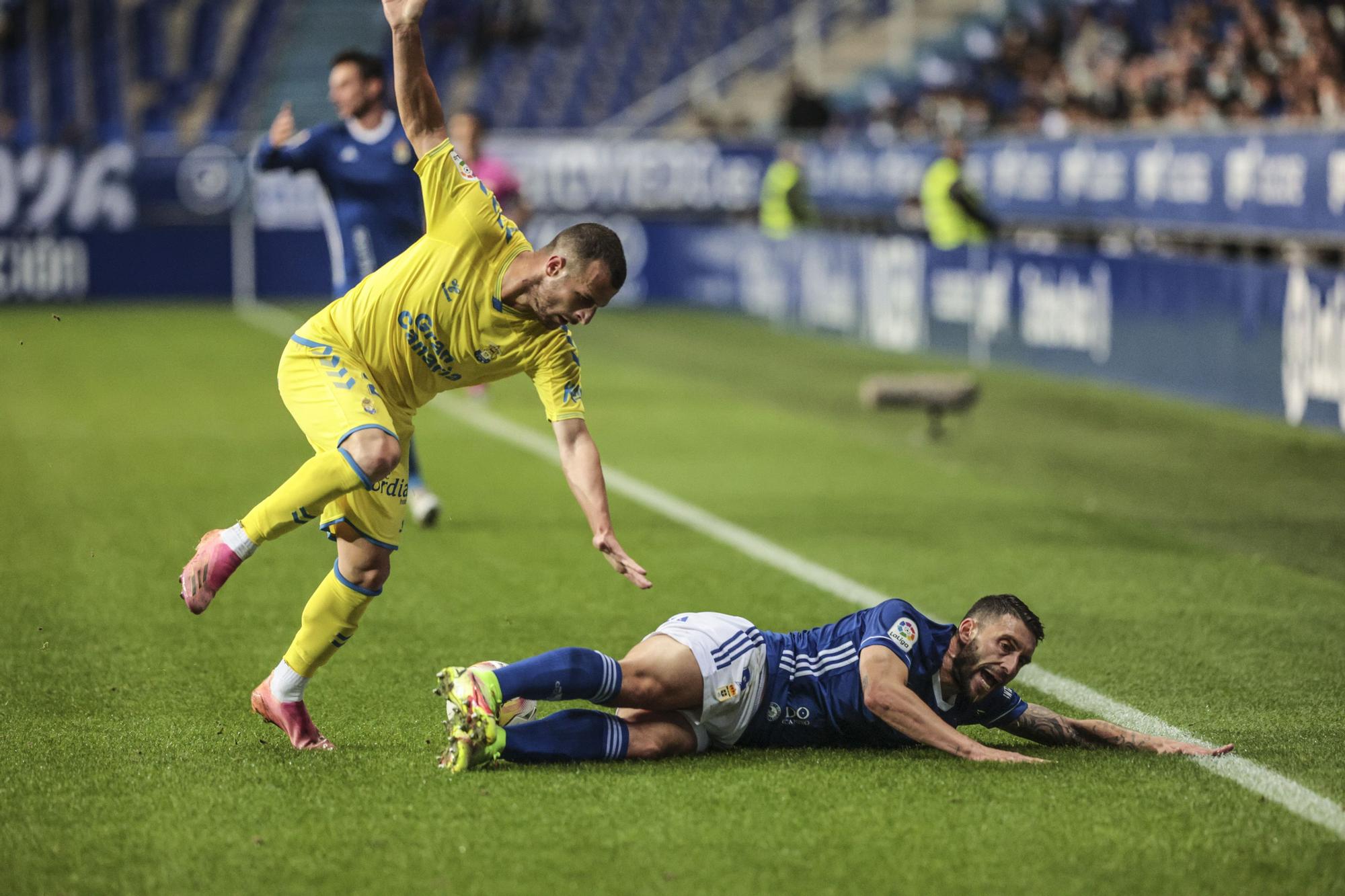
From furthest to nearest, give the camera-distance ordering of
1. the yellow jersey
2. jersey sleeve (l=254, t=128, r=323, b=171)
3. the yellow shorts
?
1. jersey sleeve (l=254, t=128, r=323, b=171)
2. the yellow jersey
3. the yellow shorts

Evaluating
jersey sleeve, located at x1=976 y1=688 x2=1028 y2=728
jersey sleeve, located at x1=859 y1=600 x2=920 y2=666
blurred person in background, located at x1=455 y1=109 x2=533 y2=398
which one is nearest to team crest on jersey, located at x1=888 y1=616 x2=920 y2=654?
jersey sleeve, located at x1=859 y1=600 x2=920 y2=666

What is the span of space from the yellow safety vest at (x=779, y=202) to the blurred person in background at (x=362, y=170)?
15204 millimetres

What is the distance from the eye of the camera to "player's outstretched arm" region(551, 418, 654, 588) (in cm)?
501

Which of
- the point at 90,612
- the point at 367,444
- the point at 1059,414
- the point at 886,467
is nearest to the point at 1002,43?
the point at 1059,414

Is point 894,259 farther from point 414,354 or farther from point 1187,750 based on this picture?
point 414,354

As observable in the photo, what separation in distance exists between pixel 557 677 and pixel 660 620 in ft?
8.00

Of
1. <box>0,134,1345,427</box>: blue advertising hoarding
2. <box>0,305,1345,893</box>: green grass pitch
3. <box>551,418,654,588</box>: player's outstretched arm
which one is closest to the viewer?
<box>0,305,1345,893</box>: green grass pitch

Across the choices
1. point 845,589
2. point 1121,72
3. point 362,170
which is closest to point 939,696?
point 845,589

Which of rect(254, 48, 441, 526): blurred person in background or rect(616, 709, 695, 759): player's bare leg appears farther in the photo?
rect(254, 48, 441, 526): blurred person in background

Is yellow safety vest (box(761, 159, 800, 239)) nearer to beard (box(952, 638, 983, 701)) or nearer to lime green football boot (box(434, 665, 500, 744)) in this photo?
beard (box(952, 638, 983, 701))

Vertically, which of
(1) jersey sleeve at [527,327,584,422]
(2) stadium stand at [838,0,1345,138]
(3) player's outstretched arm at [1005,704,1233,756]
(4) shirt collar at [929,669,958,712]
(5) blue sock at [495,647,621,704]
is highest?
(2) stadium stand at [838,0,1345,138]

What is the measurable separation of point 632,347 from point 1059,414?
722cm

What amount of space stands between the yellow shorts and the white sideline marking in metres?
2.43

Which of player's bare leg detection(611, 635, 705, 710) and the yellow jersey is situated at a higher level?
the yellow jersey
